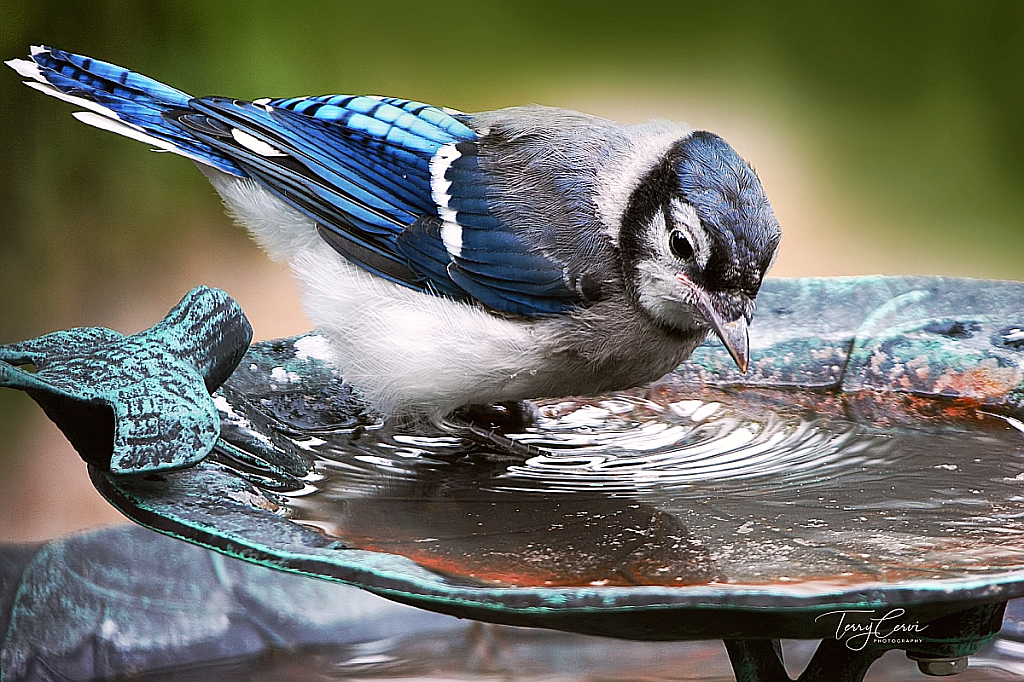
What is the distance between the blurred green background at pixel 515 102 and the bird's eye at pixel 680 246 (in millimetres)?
1602

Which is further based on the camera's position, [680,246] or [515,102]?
[515,102]

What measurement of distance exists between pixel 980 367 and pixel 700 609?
0.86 metres

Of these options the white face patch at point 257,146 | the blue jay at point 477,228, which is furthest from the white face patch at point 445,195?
the white face patch at point 257,146

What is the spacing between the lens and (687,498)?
120 cm

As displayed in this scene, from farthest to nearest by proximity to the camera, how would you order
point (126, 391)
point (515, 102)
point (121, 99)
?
point (515, 102), point (121, 99), point (126, 391)

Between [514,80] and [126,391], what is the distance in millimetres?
2022

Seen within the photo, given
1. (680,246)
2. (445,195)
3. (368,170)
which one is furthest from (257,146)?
(680,246)

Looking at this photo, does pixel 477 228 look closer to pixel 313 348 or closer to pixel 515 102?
pixel 313 348

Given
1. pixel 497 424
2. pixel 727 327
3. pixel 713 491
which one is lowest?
pixel 497 424

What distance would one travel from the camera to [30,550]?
2793 millimetres

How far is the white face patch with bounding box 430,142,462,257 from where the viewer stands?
1490 millimetres

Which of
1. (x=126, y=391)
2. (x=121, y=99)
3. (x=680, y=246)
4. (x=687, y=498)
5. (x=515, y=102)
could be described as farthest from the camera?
(x=515, y=102)

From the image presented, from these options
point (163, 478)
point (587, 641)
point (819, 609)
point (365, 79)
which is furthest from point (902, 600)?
point (365, 79)
